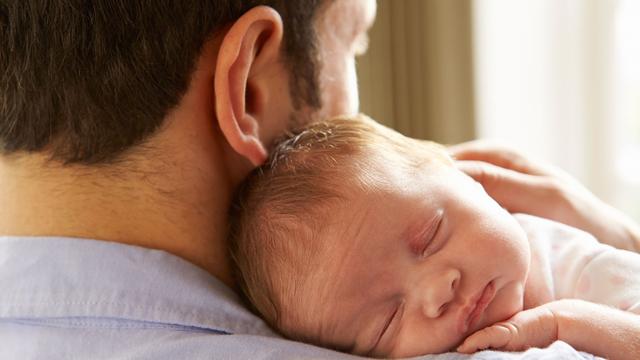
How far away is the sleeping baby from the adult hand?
0.75 ft

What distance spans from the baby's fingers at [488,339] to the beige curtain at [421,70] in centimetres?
182

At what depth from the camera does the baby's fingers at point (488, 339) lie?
100 centimetres

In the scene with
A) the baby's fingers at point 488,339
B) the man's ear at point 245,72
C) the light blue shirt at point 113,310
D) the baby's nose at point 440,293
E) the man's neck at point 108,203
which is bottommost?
the baby's fingers at point 488,339

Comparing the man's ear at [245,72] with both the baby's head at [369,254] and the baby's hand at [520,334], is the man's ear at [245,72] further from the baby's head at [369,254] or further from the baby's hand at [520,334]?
the baby's hand at [520,334]

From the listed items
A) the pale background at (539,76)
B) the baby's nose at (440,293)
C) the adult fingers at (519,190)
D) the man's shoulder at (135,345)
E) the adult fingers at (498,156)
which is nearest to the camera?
the man's shoulder at (135,345)

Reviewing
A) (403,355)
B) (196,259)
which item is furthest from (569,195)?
(196,259)

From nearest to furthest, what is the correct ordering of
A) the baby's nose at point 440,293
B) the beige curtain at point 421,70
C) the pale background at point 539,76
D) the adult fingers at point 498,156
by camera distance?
1. the baby's nose at point 440,293
2. the adult fingers at point 498,156
3. the pale background at point 539,76
4. the beige curtain at point 421,70

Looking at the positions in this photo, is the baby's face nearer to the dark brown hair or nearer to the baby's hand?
the baby's hand

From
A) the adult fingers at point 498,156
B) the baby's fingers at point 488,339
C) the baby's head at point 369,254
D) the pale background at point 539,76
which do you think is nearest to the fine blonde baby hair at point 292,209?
the baby's head at point 369,254

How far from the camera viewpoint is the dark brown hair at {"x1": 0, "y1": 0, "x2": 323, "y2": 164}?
1.01 meters

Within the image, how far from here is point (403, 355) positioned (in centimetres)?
108

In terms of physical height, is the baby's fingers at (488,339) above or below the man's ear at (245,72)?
below

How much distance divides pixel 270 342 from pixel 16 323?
297 millimetres

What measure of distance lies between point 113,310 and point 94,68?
0.30 metres
